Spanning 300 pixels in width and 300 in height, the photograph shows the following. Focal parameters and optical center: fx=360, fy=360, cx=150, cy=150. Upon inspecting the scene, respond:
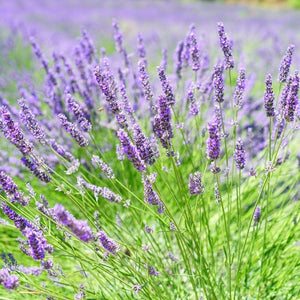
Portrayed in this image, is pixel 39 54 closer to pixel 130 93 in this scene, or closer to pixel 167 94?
pixel 130 93

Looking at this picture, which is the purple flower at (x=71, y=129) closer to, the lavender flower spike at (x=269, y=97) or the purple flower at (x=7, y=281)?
the purple flower at (x=7, y=281)

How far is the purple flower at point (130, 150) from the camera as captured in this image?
1114 millimetres

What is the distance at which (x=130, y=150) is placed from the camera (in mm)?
1151

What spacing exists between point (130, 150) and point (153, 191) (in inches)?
10.2

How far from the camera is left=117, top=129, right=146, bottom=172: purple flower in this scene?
1.11 meters

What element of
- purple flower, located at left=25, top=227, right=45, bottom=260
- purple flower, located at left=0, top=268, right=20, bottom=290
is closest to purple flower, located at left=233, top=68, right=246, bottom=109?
purple flower, located at left=25, top=227, right=45, bottom=260

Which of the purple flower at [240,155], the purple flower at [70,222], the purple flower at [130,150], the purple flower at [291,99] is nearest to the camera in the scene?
the purple flower at [70,222]

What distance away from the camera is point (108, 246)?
130cm

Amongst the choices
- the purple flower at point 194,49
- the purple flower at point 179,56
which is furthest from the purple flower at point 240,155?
the purple flower at point 179,56

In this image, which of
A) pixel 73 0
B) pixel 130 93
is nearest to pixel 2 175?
pixel 130 93

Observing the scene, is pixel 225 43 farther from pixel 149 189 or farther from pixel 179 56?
pixel 179 56

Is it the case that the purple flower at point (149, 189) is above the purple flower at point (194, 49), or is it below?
below

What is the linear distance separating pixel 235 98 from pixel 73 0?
18.8 m

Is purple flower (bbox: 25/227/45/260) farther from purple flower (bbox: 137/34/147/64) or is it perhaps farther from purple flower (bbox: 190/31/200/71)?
purple flower (bbox: 137/34/147/64)
